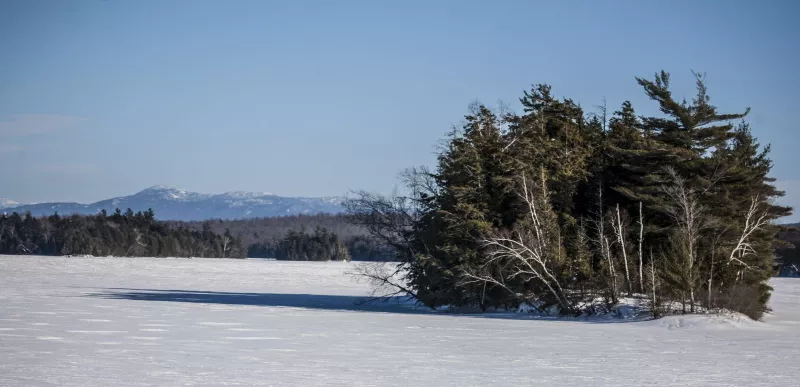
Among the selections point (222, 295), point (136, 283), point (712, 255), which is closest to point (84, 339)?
point (712, 255)

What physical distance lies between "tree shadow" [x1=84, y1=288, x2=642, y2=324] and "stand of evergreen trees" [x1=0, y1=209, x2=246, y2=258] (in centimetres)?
8818

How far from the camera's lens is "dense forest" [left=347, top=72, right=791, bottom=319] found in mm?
44250

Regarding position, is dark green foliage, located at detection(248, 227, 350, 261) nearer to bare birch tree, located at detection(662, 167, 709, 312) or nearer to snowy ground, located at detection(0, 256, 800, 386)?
snowy ground, located at detection(0, 256, 800, 386)

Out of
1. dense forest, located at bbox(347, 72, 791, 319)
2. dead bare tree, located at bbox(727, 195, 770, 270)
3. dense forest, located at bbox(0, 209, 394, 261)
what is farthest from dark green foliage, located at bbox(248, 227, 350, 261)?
dead bare tree, located at bbox(727, 195, 770, 270)

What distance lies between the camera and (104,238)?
148 m

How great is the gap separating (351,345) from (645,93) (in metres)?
27.2

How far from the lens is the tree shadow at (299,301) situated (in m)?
47.1

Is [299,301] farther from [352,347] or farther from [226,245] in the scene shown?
[226,245]

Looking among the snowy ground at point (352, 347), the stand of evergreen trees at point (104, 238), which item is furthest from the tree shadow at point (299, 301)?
the stand of evergreen trees at point (104, 238)

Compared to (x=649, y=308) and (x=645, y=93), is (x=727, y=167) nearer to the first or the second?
(x=645, y=93)

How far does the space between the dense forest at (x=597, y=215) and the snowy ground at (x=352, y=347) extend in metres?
2.92

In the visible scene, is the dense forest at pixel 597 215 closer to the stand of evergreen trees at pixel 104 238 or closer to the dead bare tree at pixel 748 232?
the dead bare tree at pixel 748 232

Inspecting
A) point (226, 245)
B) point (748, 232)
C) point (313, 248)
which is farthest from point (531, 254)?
point (226, 245)

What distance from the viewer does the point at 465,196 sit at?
4900 centimetres
